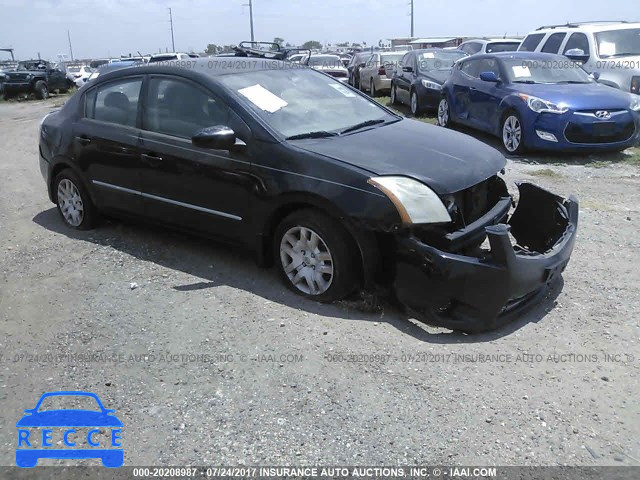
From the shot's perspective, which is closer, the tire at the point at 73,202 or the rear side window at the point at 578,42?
the tire at the point at 73,202

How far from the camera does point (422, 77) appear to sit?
1370 centimetres

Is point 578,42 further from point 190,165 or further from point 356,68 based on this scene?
point 356,68

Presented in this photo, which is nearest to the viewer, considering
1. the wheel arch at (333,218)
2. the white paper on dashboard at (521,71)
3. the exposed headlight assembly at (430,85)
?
the wheel arch at (333,218)

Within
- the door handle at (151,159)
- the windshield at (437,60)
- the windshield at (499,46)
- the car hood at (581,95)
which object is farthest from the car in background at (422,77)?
the door handle at (151,159)

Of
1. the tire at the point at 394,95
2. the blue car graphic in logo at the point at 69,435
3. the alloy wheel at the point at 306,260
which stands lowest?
the blue car graphic in logo at the point at 69,435

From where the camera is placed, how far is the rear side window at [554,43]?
12105 mm

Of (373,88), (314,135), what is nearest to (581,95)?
(314,135)

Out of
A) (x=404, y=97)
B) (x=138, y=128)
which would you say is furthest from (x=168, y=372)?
(x=404, y=97)

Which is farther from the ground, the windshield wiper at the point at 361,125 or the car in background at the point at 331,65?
the car in background at the point at 331,65

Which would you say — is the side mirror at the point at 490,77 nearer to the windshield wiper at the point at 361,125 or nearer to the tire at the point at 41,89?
the windshield wiper at the point at 361,125

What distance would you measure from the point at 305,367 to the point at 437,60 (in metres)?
12.6

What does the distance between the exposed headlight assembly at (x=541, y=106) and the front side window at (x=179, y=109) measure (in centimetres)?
565

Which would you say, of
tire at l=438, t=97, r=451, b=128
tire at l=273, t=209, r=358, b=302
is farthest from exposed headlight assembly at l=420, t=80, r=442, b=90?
tire at l=273, t=209, r=358, b=302

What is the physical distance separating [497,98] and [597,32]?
3.41m
